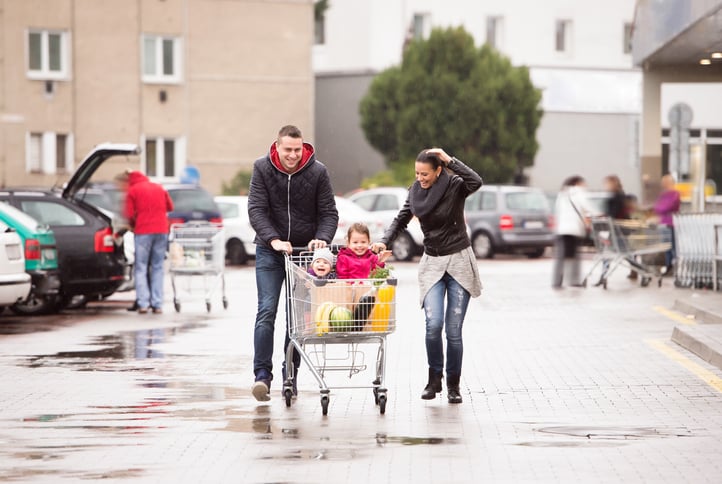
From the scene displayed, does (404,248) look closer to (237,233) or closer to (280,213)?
(237,233)

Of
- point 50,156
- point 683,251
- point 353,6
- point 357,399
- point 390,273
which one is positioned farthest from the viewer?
point 353,6

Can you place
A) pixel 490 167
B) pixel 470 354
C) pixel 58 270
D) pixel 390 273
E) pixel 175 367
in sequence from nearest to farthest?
1. pixel 390 273
2. pixel 175 367
3. pixel 470 354
4. pixel 58 270
5. pixel 490 167

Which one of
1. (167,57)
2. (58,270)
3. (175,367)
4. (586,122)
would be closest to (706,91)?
(586,122)

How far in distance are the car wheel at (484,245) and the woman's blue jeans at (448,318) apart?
25838 mm

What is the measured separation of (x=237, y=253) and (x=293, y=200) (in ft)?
77.6

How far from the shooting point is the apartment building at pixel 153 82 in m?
46.9

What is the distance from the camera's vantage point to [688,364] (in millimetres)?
13766

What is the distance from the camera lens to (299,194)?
11203 mm

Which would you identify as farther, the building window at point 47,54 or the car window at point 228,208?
the building window at point 47,54

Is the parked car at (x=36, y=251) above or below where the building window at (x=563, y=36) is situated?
below

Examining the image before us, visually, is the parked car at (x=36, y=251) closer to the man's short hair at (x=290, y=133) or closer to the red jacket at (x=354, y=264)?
the man's short hair at (x=290, y=133)

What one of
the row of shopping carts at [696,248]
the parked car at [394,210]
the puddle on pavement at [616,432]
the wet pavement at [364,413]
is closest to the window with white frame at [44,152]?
the parked car at [394,210]

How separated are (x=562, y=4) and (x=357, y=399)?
166 feet

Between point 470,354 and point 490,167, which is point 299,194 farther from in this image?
point 490,167
